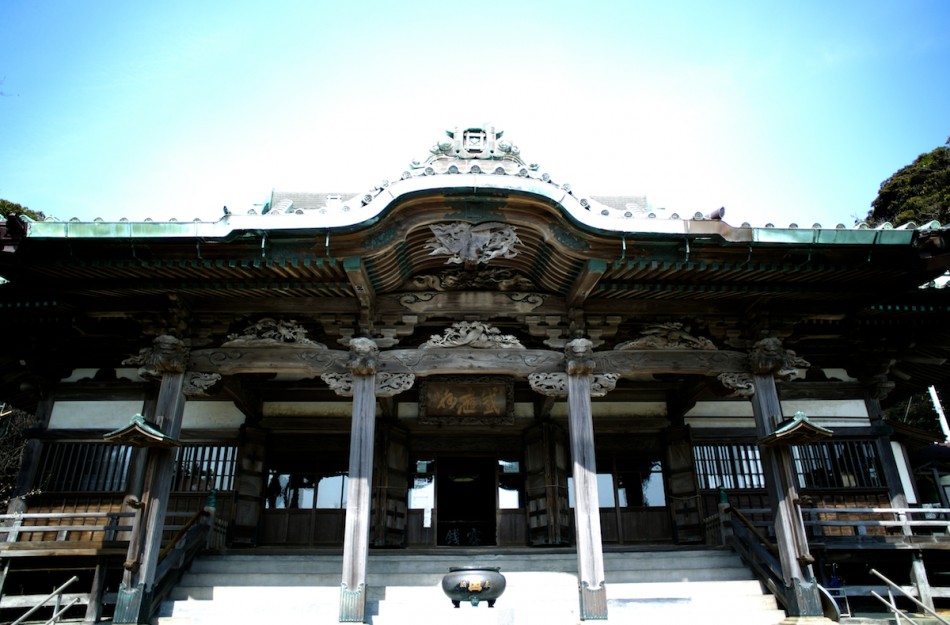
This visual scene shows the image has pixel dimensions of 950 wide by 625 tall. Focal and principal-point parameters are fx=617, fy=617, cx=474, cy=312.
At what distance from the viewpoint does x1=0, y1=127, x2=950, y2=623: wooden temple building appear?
920 cm

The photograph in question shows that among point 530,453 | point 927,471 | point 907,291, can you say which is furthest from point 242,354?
point 927,471

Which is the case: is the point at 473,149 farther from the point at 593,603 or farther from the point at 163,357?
the point at 593,603

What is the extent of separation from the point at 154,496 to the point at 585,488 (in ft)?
21.6

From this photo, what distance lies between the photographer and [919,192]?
29.1 metres

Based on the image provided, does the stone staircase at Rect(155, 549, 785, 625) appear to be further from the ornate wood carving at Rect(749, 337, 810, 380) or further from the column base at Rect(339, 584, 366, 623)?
the ornate wood carving at Rect(749, 337, 810, 380)

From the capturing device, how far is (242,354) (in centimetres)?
1045

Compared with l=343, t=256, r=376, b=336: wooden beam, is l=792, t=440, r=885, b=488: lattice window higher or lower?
lower

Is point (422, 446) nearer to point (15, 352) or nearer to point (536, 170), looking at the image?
point (536, 170)

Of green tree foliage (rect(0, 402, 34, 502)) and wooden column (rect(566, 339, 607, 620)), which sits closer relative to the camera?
wooden column (rect(566, 339, 607, 620))

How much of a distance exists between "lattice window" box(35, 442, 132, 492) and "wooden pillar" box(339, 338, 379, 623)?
17.1 ft

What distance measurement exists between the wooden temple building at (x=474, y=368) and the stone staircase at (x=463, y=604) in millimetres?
654

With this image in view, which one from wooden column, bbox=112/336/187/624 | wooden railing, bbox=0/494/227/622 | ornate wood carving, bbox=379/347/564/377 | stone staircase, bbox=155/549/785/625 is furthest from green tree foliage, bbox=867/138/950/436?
wooden column, bbox=112/336/187/624

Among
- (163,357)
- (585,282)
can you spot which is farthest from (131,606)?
(585,282)

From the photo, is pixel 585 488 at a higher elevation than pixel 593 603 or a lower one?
higher
